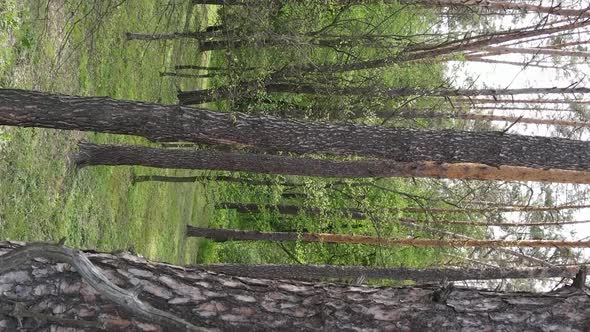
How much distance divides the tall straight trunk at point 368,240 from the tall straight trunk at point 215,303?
9468 millimetres

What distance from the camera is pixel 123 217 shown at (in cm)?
1074

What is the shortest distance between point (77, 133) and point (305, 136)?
4.04 m

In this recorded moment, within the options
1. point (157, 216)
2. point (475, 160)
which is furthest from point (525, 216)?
point (475, 160)

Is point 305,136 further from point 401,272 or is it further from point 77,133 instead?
point 401,272

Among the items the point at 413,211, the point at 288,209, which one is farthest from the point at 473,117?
the point at 288,209

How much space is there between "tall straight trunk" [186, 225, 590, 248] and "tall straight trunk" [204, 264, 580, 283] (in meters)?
0.71

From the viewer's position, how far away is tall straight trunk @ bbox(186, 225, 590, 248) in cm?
1255

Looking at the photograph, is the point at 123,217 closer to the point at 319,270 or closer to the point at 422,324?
the point at 319,270

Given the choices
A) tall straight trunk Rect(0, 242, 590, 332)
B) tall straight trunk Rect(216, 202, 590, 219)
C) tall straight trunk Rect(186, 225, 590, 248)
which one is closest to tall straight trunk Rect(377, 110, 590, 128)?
tall straight trunk Rect(216, 202, 590, 219)

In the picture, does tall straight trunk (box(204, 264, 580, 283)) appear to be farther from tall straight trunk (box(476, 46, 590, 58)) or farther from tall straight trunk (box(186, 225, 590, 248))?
tall straight trunk (box(476, 46, 590, 58))

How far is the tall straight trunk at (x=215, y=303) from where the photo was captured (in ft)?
8.88

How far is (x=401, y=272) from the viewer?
1271 centimetres

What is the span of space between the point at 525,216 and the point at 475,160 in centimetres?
1209

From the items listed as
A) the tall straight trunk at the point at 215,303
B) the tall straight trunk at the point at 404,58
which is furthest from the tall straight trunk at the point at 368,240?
the tall straight trunk at the point at 215,303
